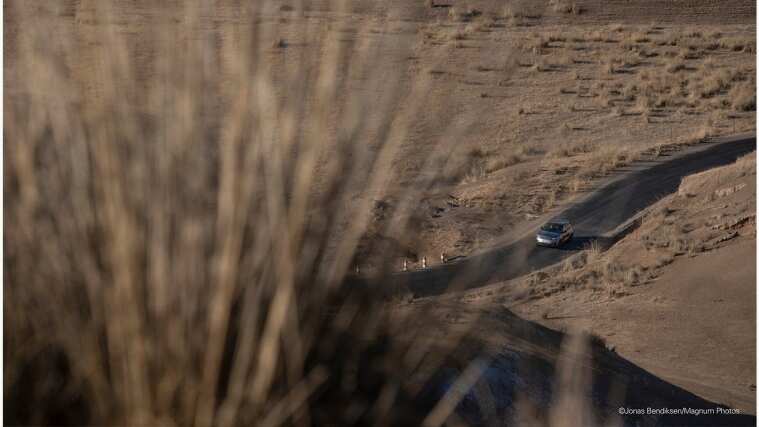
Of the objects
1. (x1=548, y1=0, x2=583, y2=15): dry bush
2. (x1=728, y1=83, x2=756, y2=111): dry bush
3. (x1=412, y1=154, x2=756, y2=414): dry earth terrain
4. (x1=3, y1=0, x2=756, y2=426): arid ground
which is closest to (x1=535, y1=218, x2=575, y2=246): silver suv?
(x1=412, y1=154, x2=756, y2=414): dry earth terrain

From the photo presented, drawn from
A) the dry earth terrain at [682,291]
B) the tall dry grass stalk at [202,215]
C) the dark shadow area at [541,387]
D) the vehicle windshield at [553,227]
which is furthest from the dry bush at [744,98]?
the tall dry grass stalk at [202,215]

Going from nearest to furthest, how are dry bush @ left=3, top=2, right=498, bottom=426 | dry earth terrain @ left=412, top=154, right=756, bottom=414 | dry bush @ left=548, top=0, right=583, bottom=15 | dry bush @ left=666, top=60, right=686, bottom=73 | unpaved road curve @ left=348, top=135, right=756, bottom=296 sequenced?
dry bush @ left=3, top=2, right=498, bottom=426 < dry earth terrain @ left=412, top=154, right=756, bottom=414 < unpaved road curve @ left=348, top=135, right=756, bottom=296 < dry bush @ left=666, top=60, right=686, bottom=73 < dry bush @ left=548, top=0, right=583, bottom=15

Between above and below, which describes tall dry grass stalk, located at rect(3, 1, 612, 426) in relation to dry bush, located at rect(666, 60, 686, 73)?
above

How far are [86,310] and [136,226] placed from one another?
28 cm

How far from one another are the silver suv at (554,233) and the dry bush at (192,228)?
18.9 meters

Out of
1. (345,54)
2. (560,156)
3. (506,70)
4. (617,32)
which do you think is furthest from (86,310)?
(617,32)

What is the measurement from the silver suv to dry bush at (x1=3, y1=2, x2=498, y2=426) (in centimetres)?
1886

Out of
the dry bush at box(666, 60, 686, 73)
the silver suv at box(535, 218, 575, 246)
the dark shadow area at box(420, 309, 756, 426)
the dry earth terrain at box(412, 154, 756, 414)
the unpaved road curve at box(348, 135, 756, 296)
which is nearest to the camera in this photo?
the dark shadow area at box(420, 309, 756, 426)

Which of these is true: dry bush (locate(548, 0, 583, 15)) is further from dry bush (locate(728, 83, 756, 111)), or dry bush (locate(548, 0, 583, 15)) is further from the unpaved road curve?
the unpaved road curve

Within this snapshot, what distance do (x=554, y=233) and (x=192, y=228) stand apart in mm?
20124

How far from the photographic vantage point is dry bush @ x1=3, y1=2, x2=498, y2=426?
280 centimetres

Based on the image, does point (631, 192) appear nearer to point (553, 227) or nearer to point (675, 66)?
point (553, 227)

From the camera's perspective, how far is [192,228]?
2.85 meters

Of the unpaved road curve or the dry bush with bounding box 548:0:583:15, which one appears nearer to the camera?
the unpaved road curve
